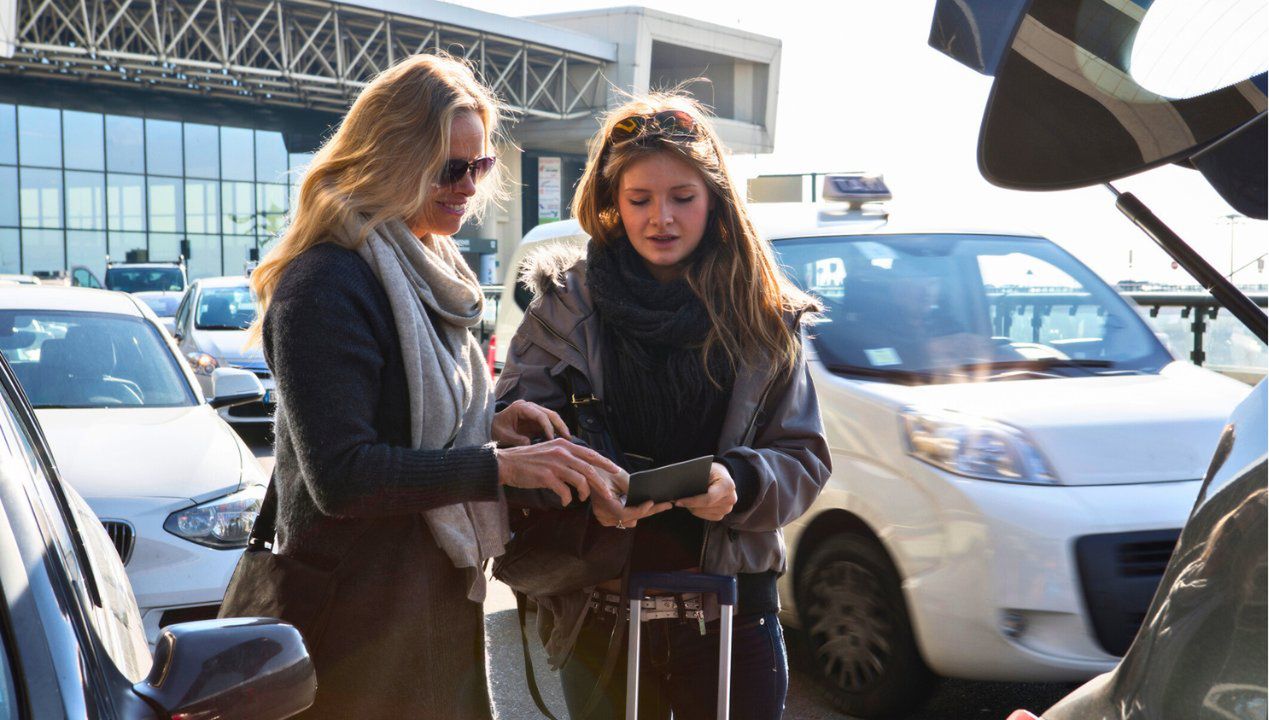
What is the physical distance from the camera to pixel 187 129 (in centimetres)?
4103

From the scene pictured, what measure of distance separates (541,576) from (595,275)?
1.97ft

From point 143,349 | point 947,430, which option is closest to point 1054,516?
point 947,430

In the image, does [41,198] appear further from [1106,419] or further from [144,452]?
[1106,419]

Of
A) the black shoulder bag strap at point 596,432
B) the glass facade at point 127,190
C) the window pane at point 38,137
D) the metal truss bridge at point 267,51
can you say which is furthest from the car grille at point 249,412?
the window pane at point 38,137

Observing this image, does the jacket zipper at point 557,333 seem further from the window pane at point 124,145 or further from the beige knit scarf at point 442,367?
the window pane at point 124,145

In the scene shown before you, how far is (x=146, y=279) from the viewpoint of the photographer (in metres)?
26.5

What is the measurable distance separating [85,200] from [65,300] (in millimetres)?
36105

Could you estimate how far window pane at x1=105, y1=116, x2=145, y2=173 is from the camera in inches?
1548

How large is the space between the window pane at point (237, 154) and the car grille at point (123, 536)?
→ 39710 mm

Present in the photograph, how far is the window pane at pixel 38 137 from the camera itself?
37812 mm

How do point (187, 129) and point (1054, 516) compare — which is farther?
point (187, 129)

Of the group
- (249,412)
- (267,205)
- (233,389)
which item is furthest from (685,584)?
(267,205)

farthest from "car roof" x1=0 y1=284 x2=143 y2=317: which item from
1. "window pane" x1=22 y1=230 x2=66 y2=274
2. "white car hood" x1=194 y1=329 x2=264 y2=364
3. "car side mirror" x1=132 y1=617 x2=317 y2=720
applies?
"window pane" x1=22 y1=230 x2=66 y2=274

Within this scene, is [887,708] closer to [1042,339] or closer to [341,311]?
[1042,339]
